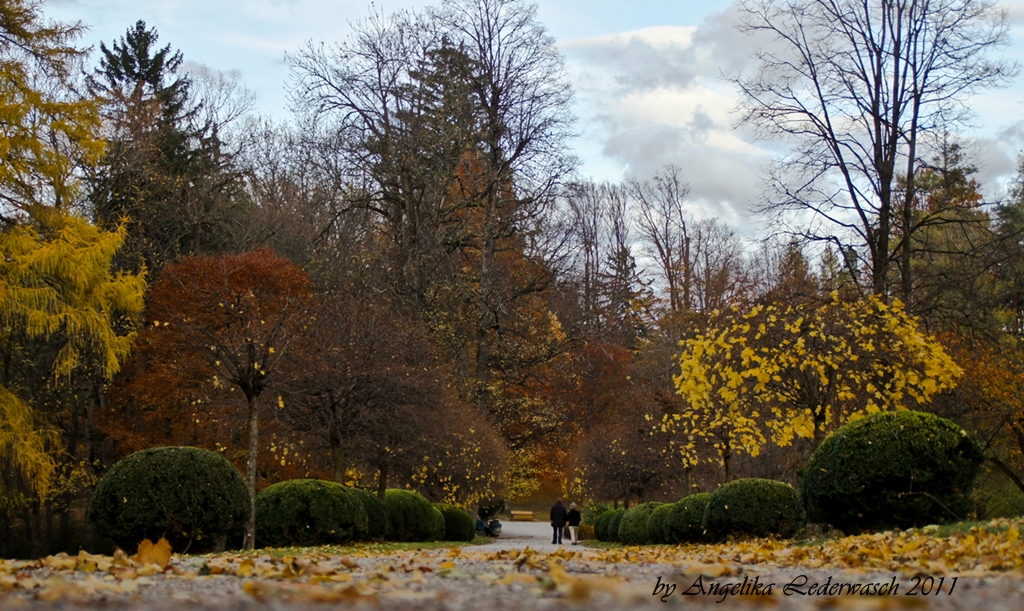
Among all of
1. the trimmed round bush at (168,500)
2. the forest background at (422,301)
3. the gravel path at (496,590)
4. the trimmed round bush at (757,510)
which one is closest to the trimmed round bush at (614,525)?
the forest background at (422,301)

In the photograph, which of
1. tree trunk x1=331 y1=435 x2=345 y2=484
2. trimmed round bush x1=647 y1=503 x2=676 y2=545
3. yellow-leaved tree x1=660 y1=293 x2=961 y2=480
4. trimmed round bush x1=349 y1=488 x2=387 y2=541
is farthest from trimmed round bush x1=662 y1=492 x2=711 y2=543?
tree trunk x1=331 y1=435 x2=345 y2=484

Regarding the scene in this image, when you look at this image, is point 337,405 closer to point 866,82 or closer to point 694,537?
point 694,537

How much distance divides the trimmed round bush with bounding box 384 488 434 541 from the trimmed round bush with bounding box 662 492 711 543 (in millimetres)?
6340

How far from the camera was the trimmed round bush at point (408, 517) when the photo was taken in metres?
20.4

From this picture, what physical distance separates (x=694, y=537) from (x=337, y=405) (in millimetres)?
7921

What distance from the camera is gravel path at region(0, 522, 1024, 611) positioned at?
3318 mm

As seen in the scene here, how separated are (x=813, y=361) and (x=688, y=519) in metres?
4.34

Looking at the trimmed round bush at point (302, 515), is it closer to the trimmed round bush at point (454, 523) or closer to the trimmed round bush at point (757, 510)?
the trimmed round bush at point (757, 510)

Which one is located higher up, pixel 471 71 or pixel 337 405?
pixel 471 71

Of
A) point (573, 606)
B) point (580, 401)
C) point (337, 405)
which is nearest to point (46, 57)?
point (337, 405)

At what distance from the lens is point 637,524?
70.6 feet

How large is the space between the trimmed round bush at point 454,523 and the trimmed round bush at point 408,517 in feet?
9.95

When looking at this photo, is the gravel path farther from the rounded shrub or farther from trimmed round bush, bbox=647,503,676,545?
the rounded shrub

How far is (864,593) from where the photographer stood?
410 cm
